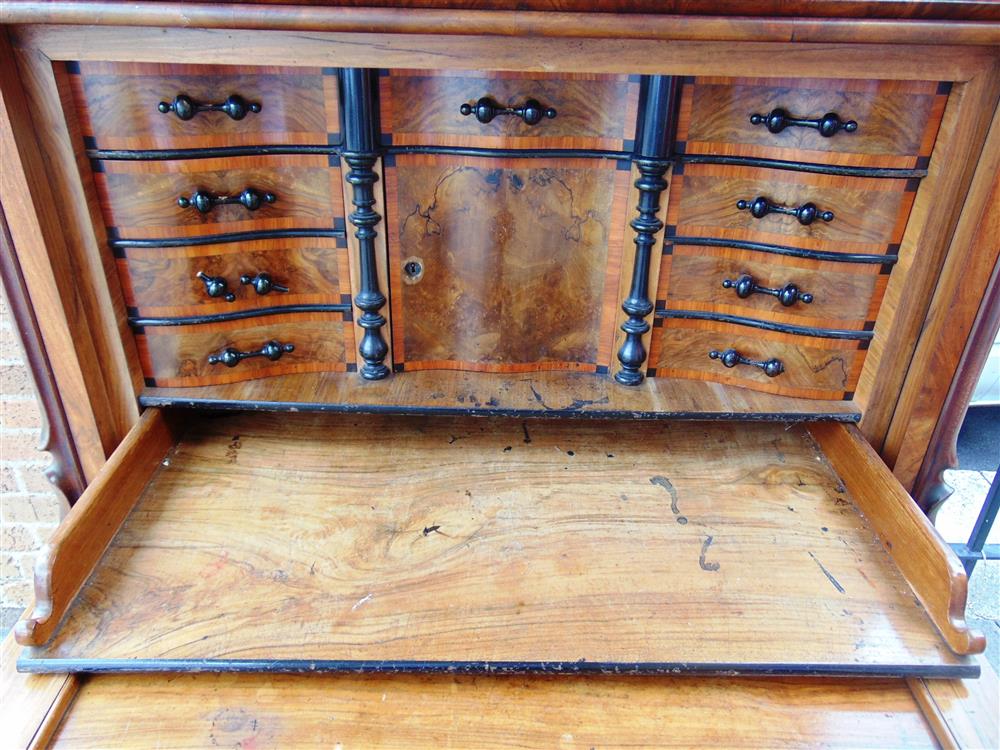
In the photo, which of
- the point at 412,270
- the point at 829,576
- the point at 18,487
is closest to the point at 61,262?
the point at 412,270

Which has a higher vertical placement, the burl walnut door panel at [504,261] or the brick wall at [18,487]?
the burl walnut door panel at [504,261]

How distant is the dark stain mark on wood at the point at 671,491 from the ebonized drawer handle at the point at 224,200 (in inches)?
26.1

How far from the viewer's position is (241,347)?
1087 millimetres

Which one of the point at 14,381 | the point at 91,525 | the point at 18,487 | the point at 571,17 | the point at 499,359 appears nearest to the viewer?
the point at 571,17

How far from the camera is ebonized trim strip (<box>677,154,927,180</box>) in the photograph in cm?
95

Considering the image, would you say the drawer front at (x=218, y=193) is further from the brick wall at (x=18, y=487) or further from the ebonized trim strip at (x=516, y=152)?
the brick wall at (x=18, y=487)

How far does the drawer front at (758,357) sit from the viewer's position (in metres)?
1.07

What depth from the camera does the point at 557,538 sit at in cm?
99

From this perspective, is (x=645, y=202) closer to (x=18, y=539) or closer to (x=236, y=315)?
(x=236, y=315)

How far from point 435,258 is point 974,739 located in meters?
0.84

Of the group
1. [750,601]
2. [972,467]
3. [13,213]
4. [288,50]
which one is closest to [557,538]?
[750,601]

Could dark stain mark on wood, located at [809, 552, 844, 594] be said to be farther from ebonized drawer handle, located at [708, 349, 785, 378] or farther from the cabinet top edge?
the cabinet top edge

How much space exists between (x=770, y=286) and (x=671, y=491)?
32 centimetres

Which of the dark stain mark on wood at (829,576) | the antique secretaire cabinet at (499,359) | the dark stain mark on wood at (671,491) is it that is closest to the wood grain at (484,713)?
the antique secretaire cabinet at (499,359)
